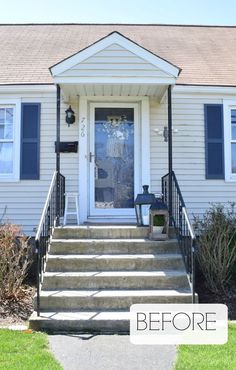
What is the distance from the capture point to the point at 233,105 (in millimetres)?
8289

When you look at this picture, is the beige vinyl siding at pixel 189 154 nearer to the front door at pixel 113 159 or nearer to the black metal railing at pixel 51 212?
the front door at pixel 113 159

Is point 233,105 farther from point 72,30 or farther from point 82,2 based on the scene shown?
point 72,30

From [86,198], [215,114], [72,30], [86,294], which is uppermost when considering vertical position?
[72,30]

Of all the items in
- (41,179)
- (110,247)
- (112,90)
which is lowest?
(110,247)

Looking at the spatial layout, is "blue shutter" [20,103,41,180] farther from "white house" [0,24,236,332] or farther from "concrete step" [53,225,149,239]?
"concrete step" [53,225,149,239]

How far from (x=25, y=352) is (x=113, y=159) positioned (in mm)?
4649

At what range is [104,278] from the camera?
5715mm

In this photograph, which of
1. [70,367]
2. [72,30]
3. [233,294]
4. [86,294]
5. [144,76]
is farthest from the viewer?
[72,30]

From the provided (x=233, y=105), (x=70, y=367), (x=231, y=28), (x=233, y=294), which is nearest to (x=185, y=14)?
(x=231, y=28)

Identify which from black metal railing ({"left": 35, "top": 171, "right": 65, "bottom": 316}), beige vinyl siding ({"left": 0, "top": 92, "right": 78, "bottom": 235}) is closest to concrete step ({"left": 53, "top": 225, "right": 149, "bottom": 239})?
black metal railing ({"left": 35, "top": 171, "right": 65, "bottom": 316})

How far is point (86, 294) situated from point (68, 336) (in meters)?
0.75

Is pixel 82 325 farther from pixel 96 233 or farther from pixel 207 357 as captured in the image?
pixel 96 233

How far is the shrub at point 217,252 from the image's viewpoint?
647cm

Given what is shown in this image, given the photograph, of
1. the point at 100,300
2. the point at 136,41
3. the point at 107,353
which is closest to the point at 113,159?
the point at 100,300
